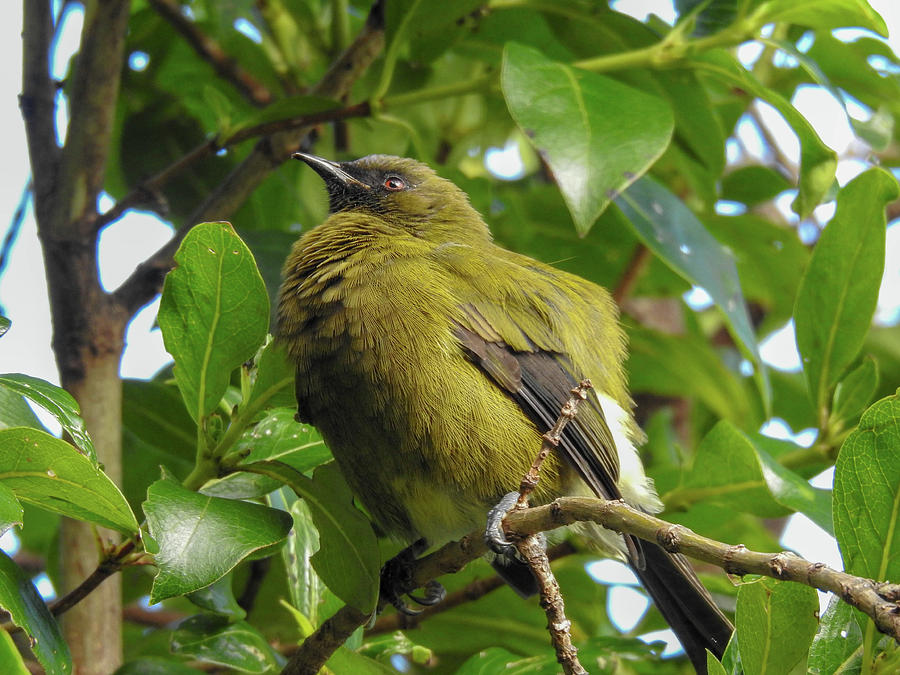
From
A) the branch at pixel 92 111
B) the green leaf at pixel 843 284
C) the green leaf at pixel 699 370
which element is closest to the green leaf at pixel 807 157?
the green leaf at pixel 843 284

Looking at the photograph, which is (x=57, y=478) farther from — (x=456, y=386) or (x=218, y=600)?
(x=456, y=386)

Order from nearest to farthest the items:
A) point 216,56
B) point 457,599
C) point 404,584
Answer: point 404,584 → point 457,599 → point 216,56

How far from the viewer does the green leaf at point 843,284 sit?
271 centimetres

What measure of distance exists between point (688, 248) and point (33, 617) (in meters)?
1.94

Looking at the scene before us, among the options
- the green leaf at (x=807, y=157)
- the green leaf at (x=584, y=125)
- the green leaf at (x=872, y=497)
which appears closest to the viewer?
the green leaf at (x=872, y=497)

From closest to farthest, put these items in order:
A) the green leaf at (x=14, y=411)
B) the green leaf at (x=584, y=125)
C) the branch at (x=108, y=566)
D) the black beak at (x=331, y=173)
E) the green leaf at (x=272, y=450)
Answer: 1. the green leaf at (x=14, y=411)
2. the branch at (x=108, y=566)
3. the green leaf at (x=272, y=450)
4. the green leaf at (x=584, y=125)
5. the black beak at (x=331, y=173)

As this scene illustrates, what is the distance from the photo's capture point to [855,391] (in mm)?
2832

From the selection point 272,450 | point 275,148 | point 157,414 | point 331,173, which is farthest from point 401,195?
point 272,450

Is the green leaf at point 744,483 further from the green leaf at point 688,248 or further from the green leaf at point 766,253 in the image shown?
the green leaf at point 766,253

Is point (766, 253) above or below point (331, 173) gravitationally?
below

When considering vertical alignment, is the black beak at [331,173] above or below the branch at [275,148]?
below

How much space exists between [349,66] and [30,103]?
87 centimetres

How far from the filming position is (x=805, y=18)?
9.73 feet

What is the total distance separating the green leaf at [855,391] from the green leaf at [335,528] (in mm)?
1395
